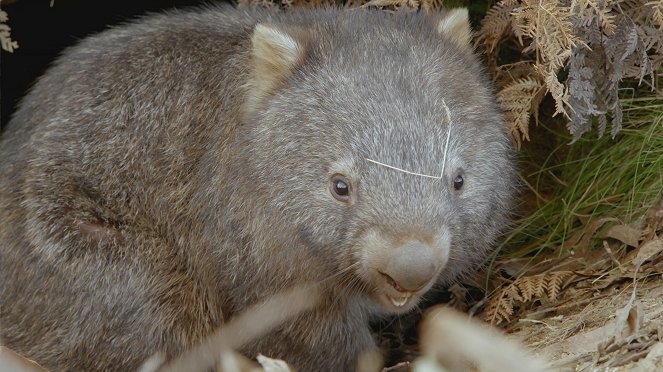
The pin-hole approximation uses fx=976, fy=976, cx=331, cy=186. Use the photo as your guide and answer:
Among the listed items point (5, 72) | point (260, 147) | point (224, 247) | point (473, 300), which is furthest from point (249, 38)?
point (5, 72)

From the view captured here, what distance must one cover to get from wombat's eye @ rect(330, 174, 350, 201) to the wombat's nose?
0.46m

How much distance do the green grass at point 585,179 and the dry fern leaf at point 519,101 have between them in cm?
50

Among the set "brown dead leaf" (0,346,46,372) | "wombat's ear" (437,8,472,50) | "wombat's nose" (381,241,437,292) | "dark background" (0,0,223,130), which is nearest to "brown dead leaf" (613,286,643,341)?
"wombat's nose" (381,241,437,292)

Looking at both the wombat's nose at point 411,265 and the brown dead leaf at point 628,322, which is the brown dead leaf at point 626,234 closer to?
the brown dead leaf at point 628,322

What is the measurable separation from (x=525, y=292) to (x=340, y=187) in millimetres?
1392

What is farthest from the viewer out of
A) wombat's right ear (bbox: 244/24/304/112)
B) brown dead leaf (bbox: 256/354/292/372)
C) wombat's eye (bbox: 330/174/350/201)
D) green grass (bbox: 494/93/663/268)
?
green grass (bbox: 494/93/663/268)

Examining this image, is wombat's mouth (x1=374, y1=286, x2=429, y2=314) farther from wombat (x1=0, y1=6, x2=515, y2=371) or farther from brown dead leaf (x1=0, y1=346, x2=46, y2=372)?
brown dead leaf (x1=0, y1=346, x2=46, y2=372)

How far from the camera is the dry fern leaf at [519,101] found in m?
5.16

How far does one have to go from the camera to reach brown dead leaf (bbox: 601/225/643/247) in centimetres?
509

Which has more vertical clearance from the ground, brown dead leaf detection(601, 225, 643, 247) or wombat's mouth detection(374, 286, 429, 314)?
wombat's mouth detection(374, 286, 429, 314)

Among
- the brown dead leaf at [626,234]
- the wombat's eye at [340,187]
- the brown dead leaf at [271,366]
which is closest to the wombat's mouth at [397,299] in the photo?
the wombat's eye at [340,187]

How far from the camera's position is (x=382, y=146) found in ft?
14.2

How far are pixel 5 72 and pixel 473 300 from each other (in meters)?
4.35

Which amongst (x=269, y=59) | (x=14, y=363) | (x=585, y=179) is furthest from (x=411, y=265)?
(x=585, y=179)
